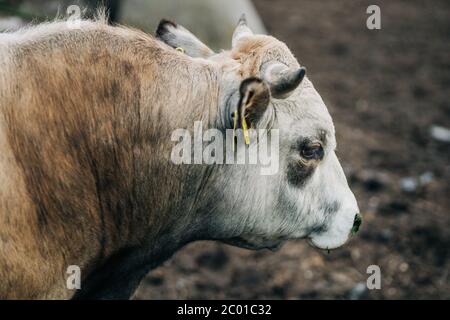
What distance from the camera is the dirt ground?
5.72m

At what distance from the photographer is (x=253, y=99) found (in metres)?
3.36

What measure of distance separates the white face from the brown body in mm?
260

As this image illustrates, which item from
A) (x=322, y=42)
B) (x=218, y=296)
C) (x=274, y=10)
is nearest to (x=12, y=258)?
(x=218, y=296)

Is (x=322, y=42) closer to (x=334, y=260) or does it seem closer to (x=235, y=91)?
(x=334, y=260)

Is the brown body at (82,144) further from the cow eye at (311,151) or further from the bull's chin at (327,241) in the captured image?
the bull's chin at (327,241)

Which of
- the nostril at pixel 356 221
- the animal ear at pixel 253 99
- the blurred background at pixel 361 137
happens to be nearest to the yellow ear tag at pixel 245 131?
the animal ear at pixel 253 99

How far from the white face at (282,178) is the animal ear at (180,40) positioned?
0.01 meters

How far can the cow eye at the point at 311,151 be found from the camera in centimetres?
373

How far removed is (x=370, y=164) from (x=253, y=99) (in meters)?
4.44

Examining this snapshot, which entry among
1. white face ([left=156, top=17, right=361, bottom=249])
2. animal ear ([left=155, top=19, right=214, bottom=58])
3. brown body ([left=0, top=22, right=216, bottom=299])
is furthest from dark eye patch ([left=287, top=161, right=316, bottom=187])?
animal ear ([left=155, top=19, right=214, bottom=58])

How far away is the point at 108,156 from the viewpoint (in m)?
3.44

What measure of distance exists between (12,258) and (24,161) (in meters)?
0.48

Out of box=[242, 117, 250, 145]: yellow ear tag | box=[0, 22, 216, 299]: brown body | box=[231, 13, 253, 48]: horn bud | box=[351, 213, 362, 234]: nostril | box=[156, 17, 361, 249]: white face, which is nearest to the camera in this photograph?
box=[0, 22, 216, 299]: brown body

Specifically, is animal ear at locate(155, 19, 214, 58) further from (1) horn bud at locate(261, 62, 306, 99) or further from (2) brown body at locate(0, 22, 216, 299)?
(1) horn bud at locate(261, 62, 306, 99)
